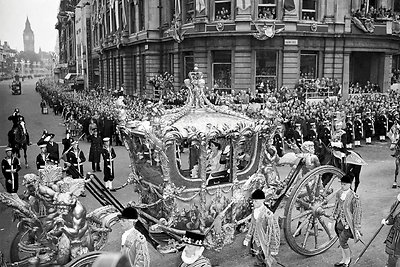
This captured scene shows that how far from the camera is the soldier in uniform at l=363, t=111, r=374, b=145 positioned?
21016 millimetres

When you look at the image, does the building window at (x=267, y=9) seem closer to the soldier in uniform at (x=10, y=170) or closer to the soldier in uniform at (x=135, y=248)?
the soldier in uniform at (x=10, y=170)

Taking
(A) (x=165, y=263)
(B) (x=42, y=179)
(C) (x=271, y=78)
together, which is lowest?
(A) (x=165, y=263)

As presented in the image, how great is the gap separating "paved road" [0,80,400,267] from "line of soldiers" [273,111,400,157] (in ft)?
7.56

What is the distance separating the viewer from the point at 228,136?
28.7 ft

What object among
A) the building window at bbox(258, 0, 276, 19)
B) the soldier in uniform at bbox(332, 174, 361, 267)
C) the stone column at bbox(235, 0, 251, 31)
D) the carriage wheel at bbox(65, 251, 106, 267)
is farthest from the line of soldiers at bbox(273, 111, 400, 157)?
the carriage wheel at bbox(65, 251, 106, 267)

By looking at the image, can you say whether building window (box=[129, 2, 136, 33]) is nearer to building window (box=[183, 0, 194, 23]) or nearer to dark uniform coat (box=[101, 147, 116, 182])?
building window (box=[183, 0, 194, 23])

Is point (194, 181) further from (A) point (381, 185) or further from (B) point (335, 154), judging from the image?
(A) point (381, 185)

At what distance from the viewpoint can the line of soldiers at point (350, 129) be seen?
1830 cm

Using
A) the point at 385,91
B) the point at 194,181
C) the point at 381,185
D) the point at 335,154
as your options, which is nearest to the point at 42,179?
the point at 194,181

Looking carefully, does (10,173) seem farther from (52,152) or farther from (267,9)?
(267,9)

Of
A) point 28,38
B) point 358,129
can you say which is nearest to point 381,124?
point 358,129

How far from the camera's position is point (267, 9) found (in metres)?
28.5

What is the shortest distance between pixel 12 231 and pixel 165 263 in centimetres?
364

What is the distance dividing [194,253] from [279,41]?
24045 millimetres
